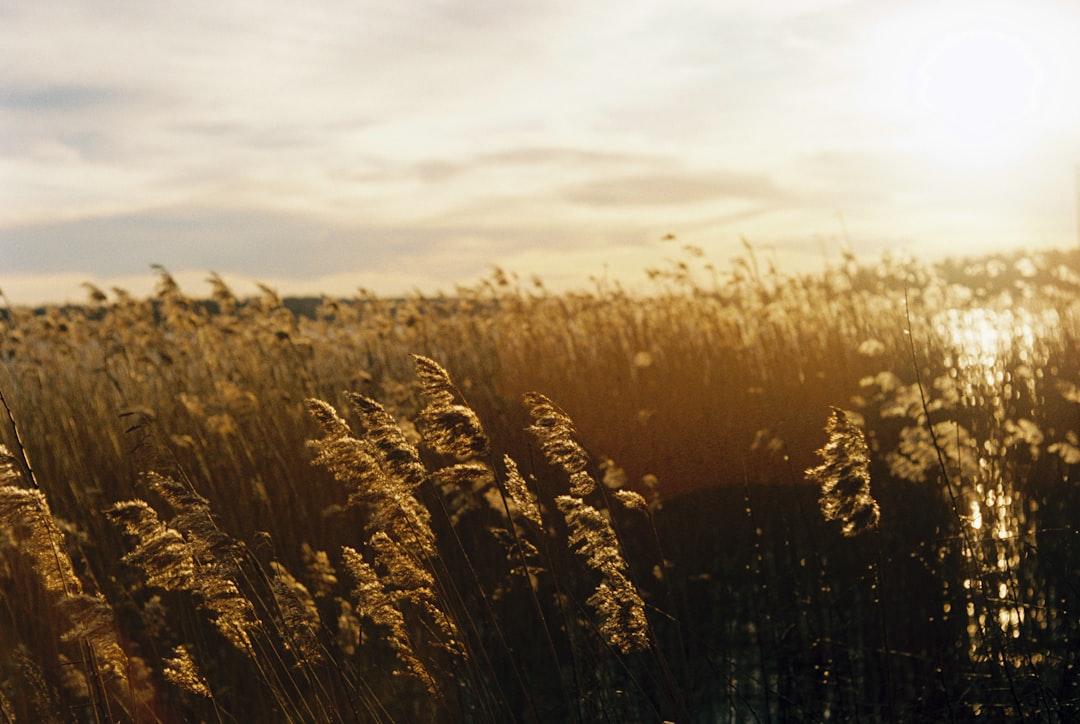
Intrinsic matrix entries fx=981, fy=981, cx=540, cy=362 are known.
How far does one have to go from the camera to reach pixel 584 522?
7.44 ft

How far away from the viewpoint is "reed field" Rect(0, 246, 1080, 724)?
233 centimetres

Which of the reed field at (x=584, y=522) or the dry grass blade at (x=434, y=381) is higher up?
the dry grass blade at (x=434, y=381)

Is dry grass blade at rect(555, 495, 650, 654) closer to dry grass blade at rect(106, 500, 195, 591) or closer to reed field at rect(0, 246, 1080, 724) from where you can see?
reed field at rect(0, 246, 1080, 724)

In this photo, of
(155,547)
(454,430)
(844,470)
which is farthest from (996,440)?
(155,547)

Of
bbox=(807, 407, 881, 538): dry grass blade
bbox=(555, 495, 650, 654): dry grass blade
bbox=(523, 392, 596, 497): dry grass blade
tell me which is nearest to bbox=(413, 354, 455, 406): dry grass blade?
bbox=(523, 392, 596, 497): dry grass blade

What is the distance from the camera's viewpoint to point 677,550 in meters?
4.22

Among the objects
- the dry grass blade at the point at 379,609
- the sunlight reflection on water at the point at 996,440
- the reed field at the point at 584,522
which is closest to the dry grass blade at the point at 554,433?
the reed field at the point at 584,522

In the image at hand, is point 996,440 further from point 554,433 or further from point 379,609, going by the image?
point 379,609

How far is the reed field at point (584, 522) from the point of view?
233cm

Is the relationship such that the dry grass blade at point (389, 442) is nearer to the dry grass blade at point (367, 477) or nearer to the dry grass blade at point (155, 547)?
the dry grass blade at point (367, 477)

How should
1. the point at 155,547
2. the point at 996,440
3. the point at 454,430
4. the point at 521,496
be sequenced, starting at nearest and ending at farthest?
the point at 454,430
the point at 155,547
the point at 521,496
the point at 996,440

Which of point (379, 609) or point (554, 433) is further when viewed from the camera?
point (379, 609)

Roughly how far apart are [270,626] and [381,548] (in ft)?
4.44

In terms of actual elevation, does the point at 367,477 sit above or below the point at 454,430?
below
